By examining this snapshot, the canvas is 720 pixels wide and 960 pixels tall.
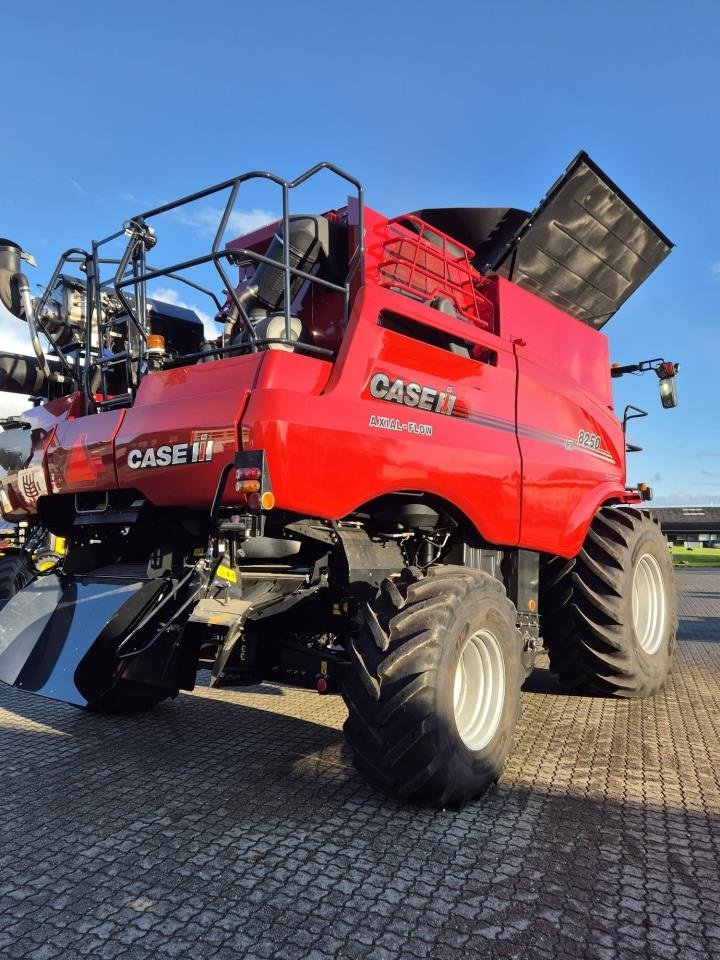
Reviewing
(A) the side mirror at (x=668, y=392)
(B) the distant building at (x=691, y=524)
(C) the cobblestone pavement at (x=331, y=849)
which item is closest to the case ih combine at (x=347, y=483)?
(C) the cobblestone pavement at (x=331, y=849)

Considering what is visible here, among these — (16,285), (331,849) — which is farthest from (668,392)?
(16,285)

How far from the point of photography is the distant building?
29438 millimetres

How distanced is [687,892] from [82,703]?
2983mm

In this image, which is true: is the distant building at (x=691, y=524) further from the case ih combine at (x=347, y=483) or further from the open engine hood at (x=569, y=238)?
the case ih combine at (x=347, y=483)

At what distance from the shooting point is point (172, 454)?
3.73 metres

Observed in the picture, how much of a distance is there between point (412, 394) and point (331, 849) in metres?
2.27

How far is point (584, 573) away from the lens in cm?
550

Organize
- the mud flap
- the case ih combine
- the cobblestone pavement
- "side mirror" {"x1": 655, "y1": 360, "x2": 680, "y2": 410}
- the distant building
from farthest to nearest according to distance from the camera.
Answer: the distant building, "side mirror" {"x1": 655, "y1": 360, "x2": 680, "y2": 410}, the mud flap, the case ih combine, the cobblestone pavement

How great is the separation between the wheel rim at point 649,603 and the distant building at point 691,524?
80.4ft

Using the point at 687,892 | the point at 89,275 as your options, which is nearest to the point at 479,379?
the point at 89,275

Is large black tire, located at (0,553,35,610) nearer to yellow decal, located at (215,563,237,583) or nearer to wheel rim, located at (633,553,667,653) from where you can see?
yellow decal, located at (215,563,237,583)

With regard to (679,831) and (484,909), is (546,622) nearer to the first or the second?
(679,831)

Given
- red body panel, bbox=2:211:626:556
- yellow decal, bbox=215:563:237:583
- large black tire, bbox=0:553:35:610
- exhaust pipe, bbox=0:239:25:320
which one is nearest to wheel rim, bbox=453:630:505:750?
red body panel, bbox=2:211:626:556

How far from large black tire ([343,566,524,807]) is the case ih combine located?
1 centimetres
